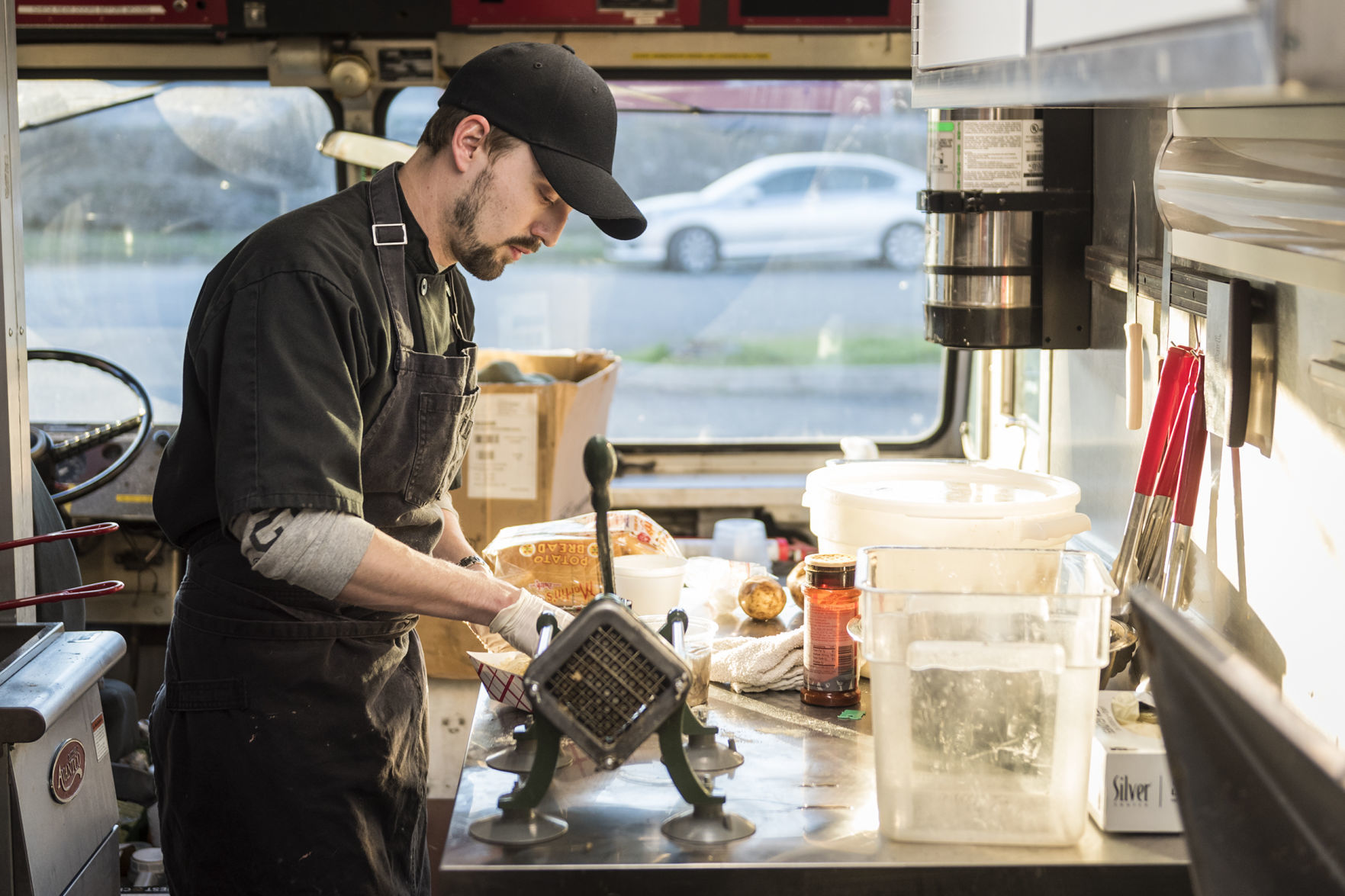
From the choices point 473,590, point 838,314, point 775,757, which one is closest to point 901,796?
point 775,757

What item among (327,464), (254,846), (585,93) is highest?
(585,93)

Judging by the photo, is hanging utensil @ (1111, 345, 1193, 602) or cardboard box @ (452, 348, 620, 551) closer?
hanging utensil @ (1111, 345, 1193, 602)

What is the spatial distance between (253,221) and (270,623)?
2214 millimetres

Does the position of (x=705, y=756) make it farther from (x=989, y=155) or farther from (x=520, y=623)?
(x=989, y=155)

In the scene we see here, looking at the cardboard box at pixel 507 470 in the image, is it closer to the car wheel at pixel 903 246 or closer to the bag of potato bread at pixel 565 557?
the bag of potato bread at pixel 565 557

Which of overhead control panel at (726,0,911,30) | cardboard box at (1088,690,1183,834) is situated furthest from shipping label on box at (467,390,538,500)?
cardboard box at (1088,690,1183,834)

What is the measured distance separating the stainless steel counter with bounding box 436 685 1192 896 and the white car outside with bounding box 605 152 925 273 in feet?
8.05

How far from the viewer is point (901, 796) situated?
128 centimetres

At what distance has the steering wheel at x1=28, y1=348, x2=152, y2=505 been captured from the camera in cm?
340

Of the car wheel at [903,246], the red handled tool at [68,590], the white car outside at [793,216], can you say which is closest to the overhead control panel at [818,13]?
the white car outside at [793,216]

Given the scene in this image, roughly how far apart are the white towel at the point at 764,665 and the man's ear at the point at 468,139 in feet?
2.58

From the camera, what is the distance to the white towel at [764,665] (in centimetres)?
178

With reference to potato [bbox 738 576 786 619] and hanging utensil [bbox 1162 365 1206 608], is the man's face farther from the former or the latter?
hanging utensil [bbox 1162 365 1206 608]

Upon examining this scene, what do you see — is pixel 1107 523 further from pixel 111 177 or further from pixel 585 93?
pixel 111 177
